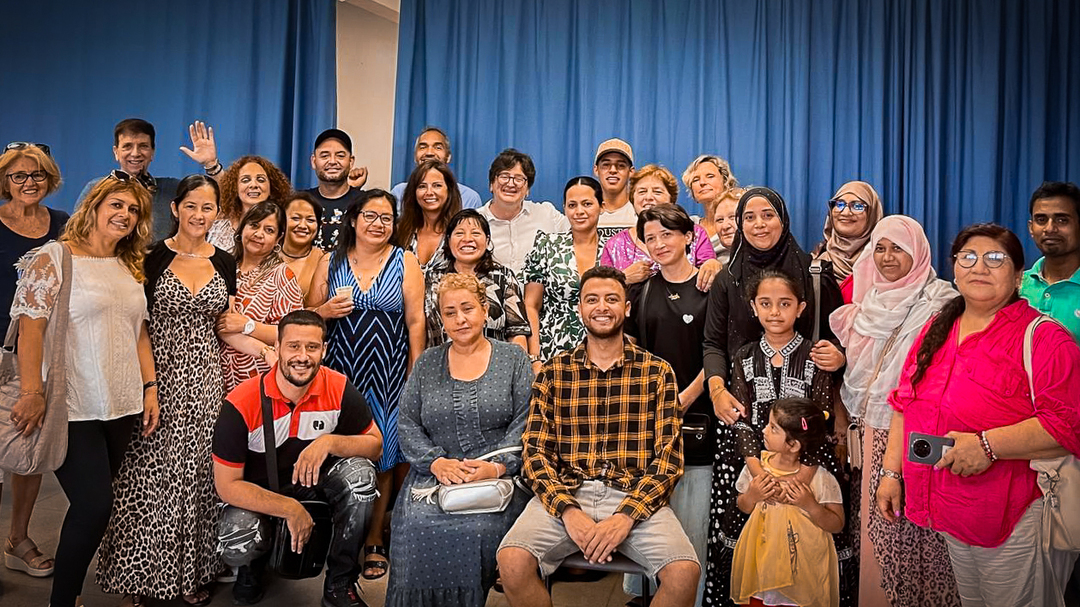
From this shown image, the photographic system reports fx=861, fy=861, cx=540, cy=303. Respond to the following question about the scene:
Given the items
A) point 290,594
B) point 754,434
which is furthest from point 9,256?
point 754,434

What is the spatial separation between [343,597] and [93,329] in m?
1.37

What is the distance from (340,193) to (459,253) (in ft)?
3.86

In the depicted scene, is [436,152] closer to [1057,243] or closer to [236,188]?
[236,188]

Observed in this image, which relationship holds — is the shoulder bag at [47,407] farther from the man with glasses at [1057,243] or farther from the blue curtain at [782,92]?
the man with glasses at [1057,243]

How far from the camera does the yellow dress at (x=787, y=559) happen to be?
9.59 feet

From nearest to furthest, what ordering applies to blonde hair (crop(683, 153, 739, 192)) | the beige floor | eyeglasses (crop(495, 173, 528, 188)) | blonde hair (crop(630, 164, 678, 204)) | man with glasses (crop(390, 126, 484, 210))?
the beige floor, eyeglasses (crop(495, 173, 528, 188)), blonde hair (crop(630, 164, 678, 204)), blonde hair (crop(683, 153, 739, 192)), man with glasses (crop(390, 126, 484, 210))

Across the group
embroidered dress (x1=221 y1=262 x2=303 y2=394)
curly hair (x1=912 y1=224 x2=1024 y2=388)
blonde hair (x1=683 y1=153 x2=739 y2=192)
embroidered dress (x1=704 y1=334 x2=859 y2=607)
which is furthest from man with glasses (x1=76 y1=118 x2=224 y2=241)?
curly hair (x1=912 y1=224 x2=1024 y2=388)

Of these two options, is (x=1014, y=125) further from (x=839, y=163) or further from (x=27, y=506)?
(x=27, y=506)

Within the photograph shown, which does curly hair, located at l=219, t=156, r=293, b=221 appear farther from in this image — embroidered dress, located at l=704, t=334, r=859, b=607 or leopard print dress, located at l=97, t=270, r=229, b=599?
embroidered dress, located at l=704, t=334, r=859, b=607

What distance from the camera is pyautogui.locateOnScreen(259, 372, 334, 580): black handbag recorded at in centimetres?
318

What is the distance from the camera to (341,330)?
3783 mm

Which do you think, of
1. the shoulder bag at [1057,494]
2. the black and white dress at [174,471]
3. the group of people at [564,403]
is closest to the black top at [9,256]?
the group of people at [564,403]

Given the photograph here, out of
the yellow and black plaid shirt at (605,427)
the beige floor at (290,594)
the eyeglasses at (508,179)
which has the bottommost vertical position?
the beige floor at (290,594)

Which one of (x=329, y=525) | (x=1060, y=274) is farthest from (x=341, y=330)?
(x=1060, y=274)
